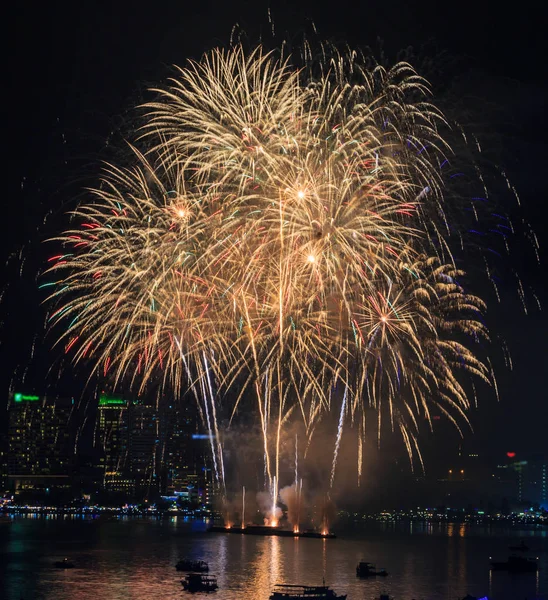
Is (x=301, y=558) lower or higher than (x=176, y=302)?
lower

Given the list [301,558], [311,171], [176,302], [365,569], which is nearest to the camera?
[311,171]

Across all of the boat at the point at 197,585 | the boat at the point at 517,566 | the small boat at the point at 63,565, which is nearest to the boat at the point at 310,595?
the boat at the point at 197,585

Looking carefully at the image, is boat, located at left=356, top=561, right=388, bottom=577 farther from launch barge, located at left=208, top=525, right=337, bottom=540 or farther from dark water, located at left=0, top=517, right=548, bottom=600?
launch barge, located at left=208, top=525, right=337, bottom=540

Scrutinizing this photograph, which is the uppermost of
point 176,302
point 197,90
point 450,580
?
point 197,90

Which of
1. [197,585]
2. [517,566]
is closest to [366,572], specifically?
[197,585]

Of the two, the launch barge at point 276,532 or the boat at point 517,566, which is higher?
the launch barge at point 276,532

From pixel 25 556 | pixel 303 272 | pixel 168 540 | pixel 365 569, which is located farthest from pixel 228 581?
pixel 168 540

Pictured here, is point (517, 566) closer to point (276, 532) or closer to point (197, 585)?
point (276, 532)

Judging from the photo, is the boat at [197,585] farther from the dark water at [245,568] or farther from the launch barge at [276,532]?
the launch barge at [276,532]

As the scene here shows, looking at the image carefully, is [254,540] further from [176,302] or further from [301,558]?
[176,302]
